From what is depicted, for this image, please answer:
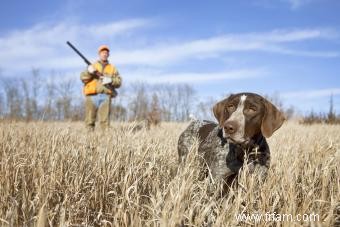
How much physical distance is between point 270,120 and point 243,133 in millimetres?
381

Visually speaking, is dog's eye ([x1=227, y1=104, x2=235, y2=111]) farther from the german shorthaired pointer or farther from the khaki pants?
the khaki pants

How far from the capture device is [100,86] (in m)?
10.5

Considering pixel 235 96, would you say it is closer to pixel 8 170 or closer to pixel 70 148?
pixel 70 148

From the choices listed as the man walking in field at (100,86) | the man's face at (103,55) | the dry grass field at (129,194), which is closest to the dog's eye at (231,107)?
the dry grass field at (129,194)

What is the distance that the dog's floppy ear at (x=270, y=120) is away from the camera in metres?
4.34

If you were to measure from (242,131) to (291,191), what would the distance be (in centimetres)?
111

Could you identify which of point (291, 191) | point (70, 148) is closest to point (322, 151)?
point (291, 191)

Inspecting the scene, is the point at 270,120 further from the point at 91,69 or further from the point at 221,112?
the point at 91,69

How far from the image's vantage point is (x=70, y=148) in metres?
4.66

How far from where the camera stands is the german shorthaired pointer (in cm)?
428

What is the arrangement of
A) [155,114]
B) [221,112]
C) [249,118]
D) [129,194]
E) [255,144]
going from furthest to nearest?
[155,114] < [221,112] < [255,144] < [249,118] < [129,194]

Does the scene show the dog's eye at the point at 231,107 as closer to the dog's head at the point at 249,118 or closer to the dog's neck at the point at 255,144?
the dog's head at the point at 249,118

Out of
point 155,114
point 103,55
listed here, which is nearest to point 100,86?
point 103,55

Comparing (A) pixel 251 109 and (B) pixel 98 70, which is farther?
(B) pixel 98 70
